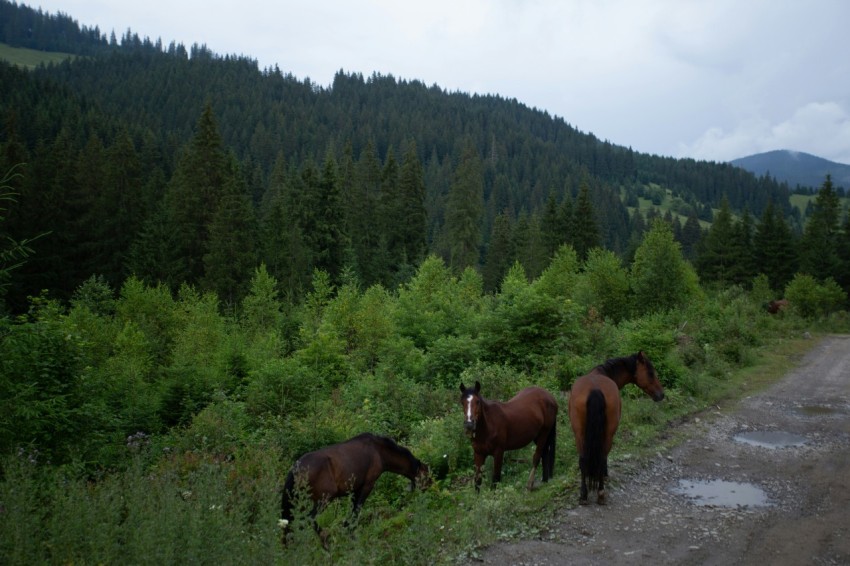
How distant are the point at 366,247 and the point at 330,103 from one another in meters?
144

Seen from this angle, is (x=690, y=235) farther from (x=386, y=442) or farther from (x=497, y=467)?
(x=386, y=442)

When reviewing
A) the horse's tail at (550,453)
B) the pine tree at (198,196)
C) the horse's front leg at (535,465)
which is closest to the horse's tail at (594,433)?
the horse's front leg at (535,465)

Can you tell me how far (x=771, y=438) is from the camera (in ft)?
38.5

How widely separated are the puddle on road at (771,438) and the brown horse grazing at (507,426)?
5407 millimetres

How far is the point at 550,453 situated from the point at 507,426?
1200 millimetres

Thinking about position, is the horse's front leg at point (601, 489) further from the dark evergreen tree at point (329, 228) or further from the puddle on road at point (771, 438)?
the dark evergreen tree at point (329, 228)

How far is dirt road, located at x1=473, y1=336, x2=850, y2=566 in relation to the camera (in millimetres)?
6391

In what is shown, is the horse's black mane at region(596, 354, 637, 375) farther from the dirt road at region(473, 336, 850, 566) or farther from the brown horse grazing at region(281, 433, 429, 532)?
the brown horse grazing at region(281, 433, 429, 532)

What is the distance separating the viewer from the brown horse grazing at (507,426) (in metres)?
7.92

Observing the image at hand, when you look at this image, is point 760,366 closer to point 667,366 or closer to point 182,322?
point 667,366

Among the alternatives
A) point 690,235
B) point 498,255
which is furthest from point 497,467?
point 690,235

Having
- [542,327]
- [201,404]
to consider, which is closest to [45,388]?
[201,404]

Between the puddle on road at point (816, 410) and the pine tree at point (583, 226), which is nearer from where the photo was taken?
the puddle on road at point (816, 410)

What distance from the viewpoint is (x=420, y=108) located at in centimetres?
19862
